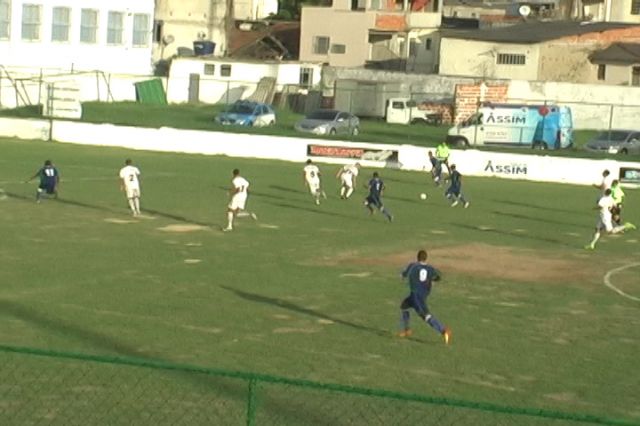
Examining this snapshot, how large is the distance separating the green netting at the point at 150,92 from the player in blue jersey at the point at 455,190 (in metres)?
36.4

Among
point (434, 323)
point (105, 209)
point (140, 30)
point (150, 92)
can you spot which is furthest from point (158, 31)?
point (434, 323)

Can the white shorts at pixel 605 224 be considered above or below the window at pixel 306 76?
below

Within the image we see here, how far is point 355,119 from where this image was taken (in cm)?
6881

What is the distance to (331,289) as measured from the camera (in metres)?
27.3

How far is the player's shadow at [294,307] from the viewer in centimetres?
2344

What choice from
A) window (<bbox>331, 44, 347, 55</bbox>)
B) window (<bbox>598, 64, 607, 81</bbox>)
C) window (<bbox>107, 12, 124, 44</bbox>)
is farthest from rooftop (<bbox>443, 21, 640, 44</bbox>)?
window (<bbox>107, 12, 124, 44</bbox>)

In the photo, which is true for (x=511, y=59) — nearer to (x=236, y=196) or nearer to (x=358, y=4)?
(x=358, y=4)

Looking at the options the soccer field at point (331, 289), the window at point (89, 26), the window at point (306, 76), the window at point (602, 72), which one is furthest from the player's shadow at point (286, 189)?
the window at point (602, 72)

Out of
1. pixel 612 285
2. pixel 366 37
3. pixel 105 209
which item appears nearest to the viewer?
pixel 612 285

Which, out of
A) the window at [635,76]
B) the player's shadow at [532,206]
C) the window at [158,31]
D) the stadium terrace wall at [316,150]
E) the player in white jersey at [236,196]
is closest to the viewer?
the player in white jersey at [236,196]

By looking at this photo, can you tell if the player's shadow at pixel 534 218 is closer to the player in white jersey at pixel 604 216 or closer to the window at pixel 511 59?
the player in white jersey at pixel 604 216

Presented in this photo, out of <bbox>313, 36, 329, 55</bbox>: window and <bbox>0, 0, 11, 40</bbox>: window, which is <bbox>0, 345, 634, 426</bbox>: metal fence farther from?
<bbox>313, 36, 329, 55</bbox>: window

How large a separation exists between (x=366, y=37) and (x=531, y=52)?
45.8ft

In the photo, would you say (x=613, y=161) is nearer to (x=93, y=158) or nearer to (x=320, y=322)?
(x=93, y=158)
